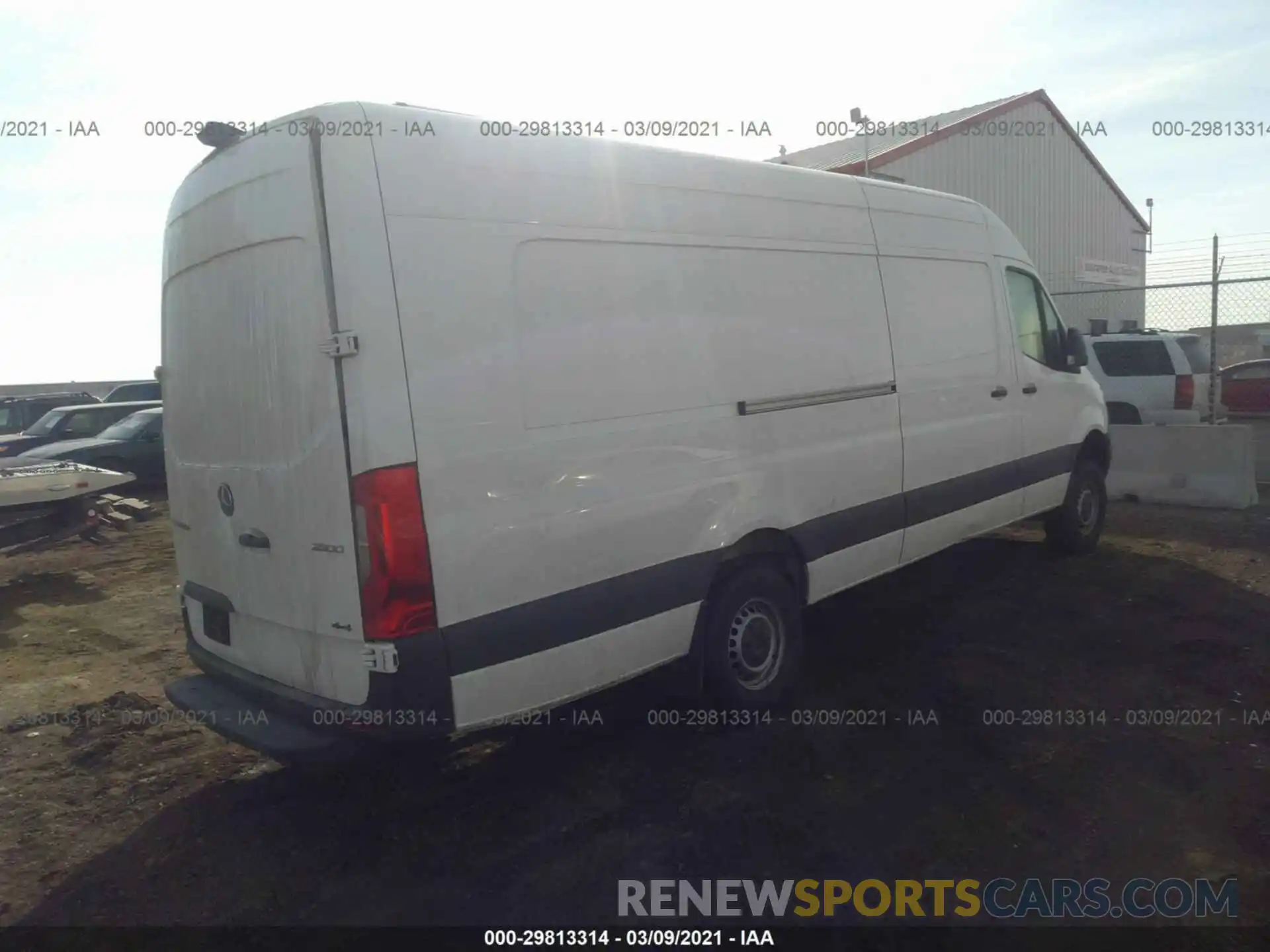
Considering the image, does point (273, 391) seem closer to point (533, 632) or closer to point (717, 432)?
point (533, 632)

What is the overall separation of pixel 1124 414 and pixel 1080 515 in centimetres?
643

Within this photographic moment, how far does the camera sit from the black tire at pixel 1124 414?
42.4ft

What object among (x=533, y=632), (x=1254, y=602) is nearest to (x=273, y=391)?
(x=533, y=632)

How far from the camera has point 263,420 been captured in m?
3.66

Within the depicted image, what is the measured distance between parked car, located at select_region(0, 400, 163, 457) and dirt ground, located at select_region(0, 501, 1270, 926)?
9798 millimetres

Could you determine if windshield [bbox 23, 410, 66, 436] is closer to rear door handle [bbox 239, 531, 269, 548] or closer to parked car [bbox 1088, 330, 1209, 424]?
rear door handle [bbox 239, 531, 269, 548]

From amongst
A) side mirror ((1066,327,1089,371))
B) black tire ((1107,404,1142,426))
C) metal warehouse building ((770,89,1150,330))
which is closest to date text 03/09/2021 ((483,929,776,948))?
side mirror ((1066,327,1089,371))

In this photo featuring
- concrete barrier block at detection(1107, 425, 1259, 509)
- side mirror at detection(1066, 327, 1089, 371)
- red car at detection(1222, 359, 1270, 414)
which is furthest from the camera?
red car at detection(1222, 359, 1270, 414)

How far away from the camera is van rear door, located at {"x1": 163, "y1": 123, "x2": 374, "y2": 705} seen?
335 cm

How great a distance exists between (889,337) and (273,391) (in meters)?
3.32

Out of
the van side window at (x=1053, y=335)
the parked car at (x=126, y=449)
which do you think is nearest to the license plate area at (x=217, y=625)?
the van side window at (x=1053, y=335)

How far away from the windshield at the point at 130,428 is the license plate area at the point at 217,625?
1074 centimetres

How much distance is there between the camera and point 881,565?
5473mm

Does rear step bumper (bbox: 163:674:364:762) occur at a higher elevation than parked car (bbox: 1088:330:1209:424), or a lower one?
lower
